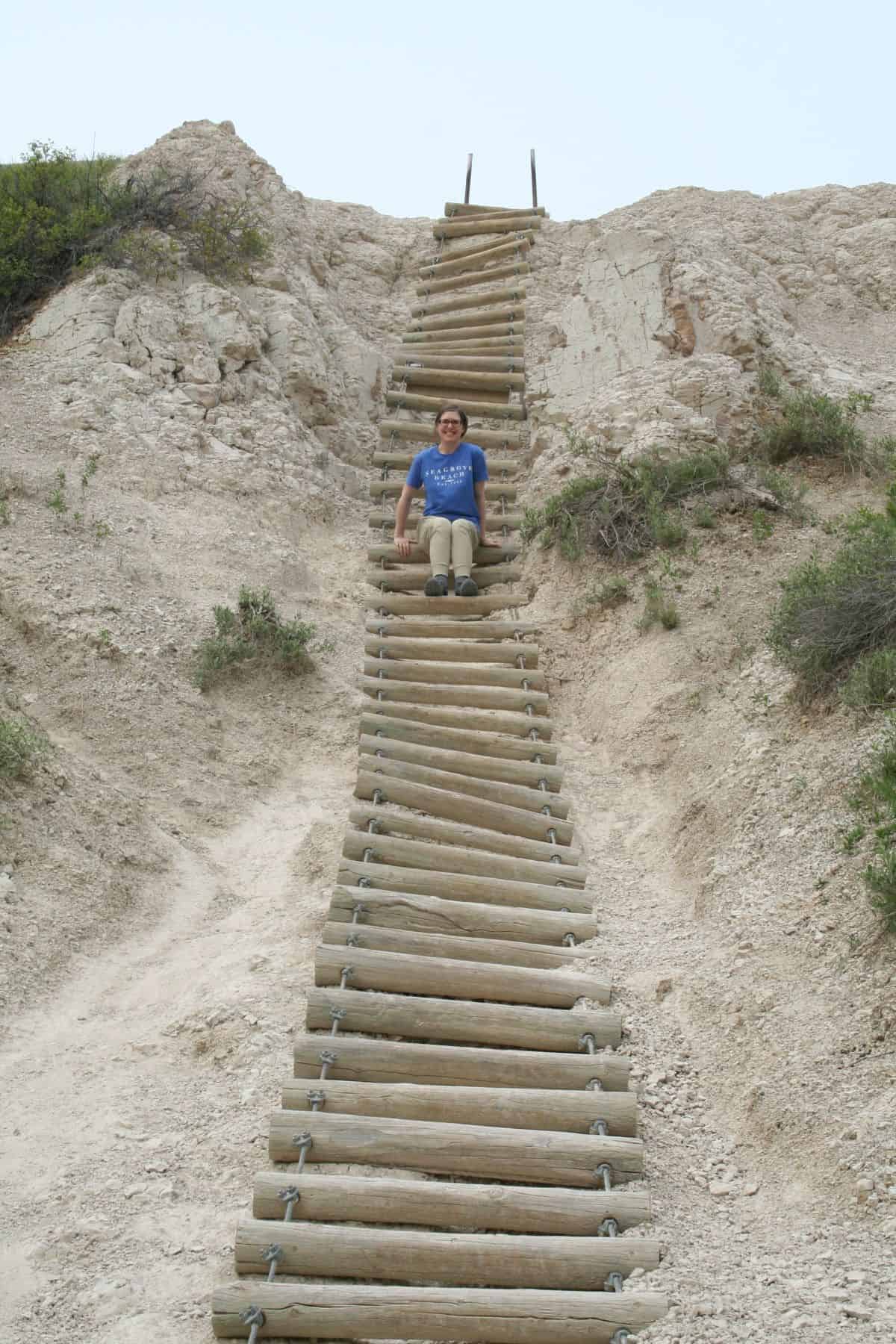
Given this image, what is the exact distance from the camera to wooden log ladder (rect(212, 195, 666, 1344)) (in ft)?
10.8

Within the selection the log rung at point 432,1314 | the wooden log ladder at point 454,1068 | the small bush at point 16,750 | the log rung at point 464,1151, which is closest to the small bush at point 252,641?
the wooden log ladder at point 454,1068

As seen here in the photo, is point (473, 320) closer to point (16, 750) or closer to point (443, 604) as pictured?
point (443, 604)

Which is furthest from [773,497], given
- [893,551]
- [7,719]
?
[7,719]

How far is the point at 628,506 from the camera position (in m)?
8.24

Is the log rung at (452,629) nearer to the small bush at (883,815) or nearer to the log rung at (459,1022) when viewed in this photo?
the small bush at (883,815)

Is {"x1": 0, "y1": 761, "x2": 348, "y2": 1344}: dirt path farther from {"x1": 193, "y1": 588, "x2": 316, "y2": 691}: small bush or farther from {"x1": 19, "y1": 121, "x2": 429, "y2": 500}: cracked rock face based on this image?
{"x1": 19, "y1": 121, "x2": 429, "y2": 500}: cracked rock face

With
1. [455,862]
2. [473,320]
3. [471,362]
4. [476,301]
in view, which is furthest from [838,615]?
[476,301]

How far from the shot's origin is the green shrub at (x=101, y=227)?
10.4 metres

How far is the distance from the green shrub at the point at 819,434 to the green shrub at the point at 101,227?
5467mm

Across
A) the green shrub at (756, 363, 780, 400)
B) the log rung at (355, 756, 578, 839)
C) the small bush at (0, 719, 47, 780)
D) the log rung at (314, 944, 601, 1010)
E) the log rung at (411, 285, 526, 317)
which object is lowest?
the log rung at (314, 944, 601, 1010)

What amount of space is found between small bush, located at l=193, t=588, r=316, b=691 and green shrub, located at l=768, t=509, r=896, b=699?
9.62 feet

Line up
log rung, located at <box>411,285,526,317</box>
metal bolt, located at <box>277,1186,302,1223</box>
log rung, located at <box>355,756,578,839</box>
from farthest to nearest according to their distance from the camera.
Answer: log rung, located at <box>411,285,526,317</box> < log rung, located at <box>355,756,578,839</box> < metal bolt, located at <box>277,1186,302,1223</box>

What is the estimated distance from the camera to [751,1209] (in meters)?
3.66

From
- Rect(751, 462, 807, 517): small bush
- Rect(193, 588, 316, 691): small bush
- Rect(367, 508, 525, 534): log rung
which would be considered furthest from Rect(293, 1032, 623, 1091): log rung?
Rect(751, 462, 807, 517): small bush
